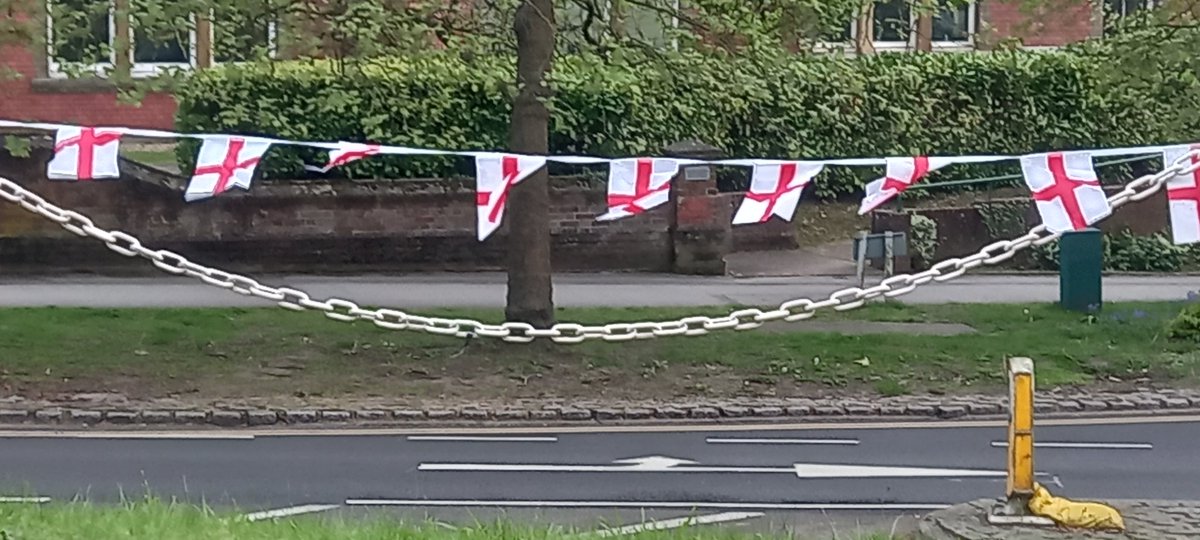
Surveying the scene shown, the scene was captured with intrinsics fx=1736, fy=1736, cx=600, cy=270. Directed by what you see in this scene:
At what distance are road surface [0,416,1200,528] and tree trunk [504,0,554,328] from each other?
2.61 m

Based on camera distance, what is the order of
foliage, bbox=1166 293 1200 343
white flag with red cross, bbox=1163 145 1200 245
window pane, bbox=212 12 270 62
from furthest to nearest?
foliage, bbox=1166 293 1200 343 → window pane, bbox=212 12 270 62 → white flag with red cross, bbox=1163 145 1200 245

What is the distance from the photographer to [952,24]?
875 inches

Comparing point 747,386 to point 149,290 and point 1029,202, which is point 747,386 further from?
point 1029,202

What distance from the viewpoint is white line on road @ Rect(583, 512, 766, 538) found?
7.54 metres

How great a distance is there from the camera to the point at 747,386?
14.9 m

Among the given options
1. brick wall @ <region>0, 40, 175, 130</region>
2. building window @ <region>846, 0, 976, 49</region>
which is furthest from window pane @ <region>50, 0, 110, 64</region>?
brick wall @ <region>0, 40, 175, 130</region>

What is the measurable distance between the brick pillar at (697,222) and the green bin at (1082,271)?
4.50m

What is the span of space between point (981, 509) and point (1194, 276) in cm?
1595

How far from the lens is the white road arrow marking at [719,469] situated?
11.2 metres

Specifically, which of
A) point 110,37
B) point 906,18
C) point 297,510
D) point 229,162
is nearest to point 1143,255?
point 906,18

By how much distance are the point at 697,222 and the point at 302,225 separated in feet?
15.9

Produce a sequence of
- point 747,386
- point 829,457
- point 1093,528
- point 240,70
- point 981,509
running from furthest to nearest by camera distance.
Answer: point 240,70
point 747,386
point 829,457
point 981,509
point 1093,528

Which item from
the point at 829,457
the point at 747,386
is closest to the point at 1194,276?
the point at 747,386

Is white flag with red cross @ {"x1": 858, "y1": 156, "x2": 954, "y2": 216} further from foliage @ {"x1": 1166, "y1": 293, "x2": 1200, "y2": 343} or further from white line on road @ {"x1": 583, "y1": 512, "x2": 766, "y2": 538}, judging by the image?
foliage @ {"x1": 1166, "y1": 293, "x2": 1200, "y2": 343}
